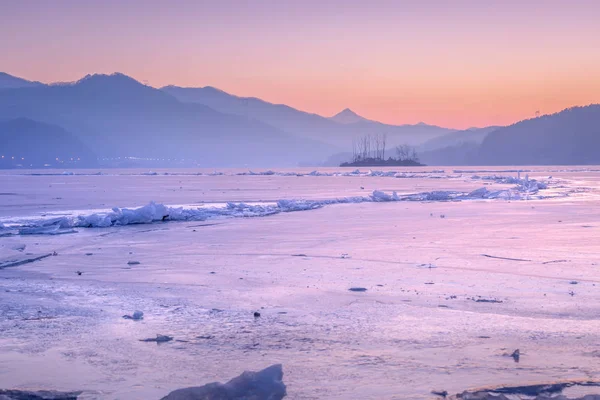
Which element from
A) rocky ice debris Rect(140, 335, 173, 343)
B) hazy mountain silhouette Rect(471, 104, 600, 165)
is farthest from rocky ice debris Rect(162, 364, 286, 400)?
hazy mountain silhouette Rect(471, 104, 600, 165)

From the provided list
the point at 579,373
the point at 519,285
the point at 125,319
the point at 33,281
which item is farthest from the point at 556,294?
the point at 33,281

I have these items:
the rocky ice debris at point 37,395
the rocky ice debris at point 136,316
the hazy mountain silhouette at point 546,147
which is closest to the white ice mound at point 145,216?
the rocky ice debris at point 136,316

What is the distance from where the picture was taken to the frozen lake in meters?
4.77

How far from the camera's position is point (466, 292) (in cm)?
760

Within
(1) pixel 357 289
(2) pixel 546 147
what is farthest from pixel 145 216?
(2) pixel 546 147

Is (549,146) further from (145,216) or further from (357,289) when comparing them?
(357,289)

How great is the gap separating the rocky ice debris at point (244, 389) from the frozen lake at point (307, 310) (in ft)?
0.45

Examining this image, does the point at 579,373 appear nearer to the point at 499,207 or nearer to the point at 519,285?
the point at 519,285

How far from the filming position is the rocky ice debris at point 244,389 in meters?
4.12

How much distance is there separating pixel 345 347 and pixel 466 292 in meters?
2.68

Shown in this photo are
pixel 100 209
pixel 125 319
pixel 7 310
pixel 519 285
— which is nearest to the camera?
pixel 125 319

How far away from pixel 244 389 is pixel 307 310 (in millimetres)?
2580

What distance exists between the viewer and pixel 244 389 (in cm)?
427

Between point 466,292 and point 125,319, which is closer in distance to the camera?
point 125,319
